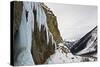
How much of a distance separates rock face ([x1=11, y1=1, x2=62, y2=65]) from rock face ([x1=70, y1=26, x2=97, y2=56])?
24cm

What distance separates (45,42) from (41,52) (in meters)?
0.12

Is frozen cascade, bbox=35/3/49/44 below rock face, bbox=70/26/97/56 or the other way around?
the other way around

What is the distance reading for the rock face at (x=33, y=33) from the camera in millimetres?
2076

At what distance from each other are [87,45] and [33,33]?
26.9 inches

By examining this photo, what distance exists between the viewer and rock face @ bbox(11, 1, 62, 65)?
6.81 ft

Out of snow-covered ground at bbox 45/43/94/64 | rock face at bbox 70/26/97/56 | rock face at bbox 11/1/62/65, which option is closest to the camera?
rock face at bbox 11/1/62/65

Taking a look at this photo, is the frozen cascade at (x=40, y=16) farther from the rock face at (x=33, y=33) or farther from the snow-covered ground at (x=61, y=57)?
the snow-covered ground at (x=61, y=57)

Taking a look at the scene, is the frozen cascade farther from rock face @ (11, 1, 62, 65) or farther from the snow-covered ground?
the snow-covered ground

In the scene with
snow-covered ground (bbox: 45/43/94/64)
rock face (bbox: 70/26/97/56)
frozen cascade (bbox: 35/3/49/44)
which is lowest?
snow-covered ground (bbox: 45/43/94/64)

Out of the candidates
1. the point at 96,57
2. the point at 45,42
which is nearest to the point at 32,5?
the point at 45,42

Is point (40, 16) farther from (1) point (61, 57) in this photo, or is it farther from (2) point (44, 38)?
(1) point (61, 57)

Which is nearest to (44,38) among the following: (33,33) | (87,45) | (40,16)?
(33,33)

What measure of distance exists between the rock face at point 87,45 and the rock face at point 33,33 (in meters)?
0.24

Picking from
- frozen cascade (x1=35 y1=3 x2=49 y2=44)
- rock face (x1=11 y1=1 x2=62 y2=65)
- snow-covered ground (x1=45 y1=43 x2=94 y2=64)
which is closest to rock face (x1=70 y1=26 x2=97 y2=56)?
snow-covered ground (x1=45 y1=43 x2=94 y2=64)
